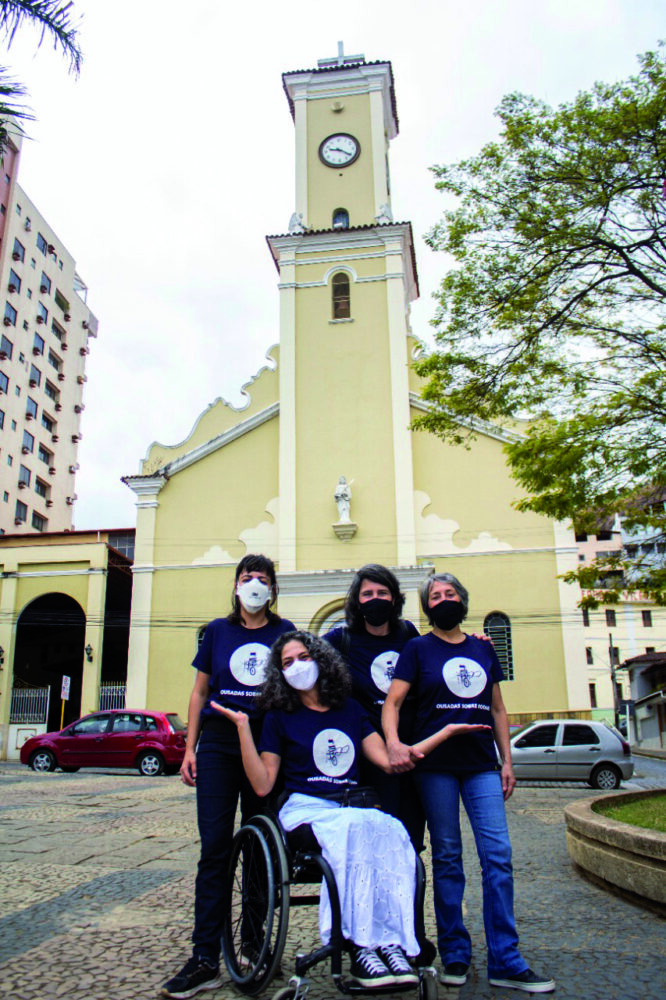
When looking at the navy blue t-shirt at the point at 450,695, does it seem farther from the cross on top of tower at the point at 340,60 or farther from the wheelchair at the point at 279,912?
the cross on top of tower at the point at 340,60

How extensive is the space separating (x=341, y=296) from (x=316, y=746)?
23484mm

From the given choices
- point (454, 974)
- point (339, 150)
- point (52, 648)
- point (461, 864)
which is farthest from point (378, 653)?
point (52, 648)

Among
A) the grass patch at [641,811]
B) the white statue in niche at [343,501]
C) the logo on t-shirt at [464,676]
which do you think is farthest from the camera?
the white statue in niche at [343,501]

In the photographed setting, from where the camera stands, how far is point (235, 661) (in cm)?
393

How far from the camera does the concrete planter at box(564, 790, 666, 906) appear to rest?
4559 millimetres

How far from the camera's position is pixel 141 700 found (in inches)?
912

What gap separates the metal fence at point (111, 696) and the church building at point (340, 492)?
888 millimetres

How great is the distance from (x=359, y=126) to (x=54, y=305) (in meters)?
25.1

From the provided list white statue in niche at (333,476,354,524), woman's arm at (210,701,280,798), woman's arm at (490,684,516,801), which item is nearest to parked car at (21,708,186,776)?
white statue in niche at (333,476,354,524)

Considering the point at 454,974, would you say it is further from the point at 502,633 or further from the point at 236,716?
the point at 502,633

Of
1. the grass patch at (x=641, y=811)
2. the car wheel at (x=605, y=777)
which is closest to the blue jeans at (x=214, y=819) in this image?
the grass patch at (x=641, y=811)

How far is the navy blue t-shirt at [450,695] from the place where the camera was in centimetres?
375

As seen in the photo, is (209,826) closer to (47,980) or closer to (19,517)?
(47,980)

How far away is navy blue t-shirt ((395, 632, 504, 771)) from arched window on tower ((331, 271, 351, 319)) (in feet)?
73.3
